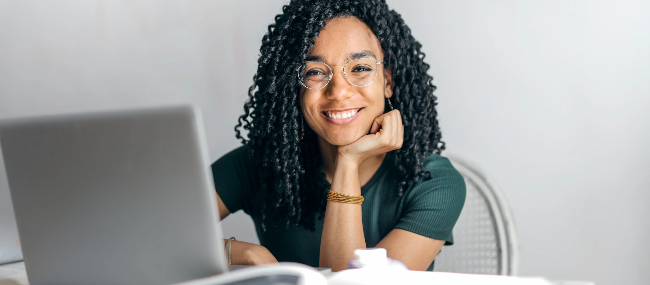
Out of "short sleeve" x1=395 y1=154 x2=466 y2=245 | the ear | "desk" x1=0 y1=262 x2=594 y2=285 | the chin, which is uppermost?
the ear

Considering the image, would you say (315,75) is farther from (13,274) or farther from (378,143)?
(13,274)

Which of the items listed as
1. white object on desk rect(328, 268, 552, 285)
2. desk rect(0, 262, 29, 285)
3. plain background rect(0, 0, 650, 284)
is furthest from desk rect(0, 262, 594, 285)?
plain background rect(0, 0, 650, 284)

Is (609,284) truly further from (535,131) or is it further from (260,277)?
(260,277)

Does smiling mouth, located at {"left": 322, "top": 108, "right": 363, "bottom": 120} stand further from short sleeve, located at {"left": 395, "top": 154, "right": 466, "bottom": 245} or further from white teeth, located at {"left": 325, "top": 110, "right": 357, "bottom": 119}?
short sleeve, located at {"left": 395, "top": 154, "right": 466, "bottom": 245}

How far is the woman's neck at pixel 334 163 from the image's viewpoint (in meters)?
1.49

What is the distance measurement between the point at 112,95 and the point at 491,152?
1621mm

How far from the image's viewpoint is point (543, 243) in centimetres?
194

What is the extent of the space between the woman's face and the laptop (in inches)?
28.2

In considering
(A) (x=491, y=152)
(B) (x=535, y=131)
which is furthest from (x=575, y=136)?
(A) (x=491, y=152)

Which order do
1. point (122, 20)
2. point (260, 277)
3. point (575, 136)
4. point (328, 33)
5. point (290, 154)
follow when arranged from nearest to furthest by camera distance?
point (260, 277), point (328, 33), point (290, 154), point (575, 136), point (122, 20)

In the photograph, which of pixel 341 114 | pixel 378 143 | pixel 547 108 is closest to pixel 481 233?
pixel 378 143

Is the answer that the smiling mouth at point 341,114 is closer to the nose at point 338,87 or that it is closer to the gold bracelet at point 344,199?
the nose at point 338,87

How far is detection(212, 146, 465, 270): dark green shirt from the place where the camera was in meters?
1.34

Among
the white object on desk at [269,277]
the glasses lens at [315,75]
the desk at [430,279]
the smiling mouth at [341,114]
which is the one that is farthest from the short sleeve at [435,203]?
the white object on desk at [269,277]
